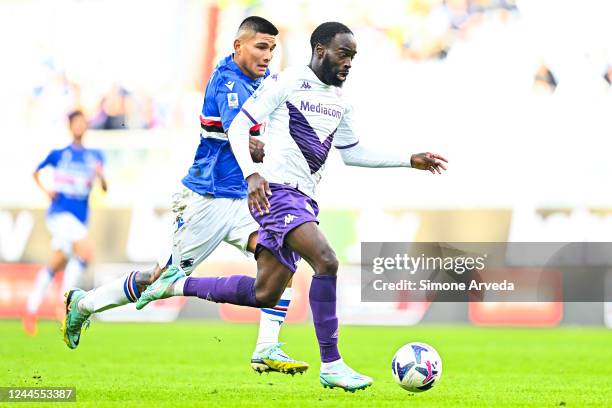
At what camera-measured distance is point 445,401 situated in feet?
19.9

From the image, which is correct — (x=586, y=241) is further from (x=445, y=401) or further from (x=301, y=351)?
(x=445, y=401)

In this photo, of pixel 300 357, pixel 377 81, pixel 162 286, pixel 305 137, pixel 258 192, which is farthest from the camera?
pixel 377 81

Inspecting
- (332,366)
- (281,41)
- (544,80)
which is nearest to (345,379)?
(332,366)

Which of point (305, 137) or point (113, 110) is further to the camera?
point (113, 110)

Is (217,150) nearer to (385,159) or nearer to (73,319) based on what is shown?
(385,159)

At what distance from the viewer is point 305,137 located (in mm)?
6418

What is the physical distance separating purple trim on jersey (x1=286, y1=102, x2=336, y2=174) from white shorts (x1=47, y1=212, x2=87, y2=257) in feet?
25.8

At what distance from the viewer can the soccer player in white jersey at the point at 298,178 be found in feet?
20.1

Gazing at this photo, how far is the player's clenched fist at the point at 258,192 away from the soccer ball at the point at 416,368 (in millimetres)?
1158

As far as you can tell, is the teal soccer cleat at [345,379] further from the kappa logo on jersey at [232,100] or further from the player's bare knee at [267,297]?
the kappa logo on jersey at [232,100]

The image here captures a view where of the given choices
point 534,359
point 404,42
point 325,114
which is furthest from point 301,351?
point 404,42

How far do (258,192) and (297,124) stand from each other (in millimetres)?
628

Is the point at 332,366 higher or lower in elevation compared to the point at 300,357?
higher

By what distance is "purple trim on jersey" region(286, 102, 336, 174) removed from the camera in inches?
252
